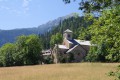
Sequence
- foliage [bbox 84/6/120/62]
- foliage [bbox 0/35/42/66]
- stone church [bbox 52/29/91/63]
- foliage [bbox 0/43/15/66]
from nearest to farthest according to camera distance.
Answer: foliage [bbox 84/6/120/62] < foliage [bbox 0/35/42/66] < foliage [bbox 0/43/15/66] < stone church [bbox 52/29/91/63]

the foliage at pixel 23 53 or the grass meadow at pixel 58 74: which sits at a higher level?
the grass meadow at pixel 58 74

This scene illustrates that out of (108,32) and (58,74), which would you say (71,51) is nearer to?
(58,74)

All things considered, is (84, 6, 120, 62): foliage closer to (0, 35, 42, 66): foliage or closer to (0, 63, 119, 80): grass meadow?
(0, 63, 119, 80): grass meadow

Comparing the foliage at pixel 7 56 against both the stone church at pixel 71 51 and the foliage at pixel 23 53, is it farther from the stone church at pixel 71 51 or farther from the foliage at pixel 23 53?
the stone church at pixel 71 51

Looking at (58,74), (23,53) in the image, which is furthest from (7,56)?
(58,74)

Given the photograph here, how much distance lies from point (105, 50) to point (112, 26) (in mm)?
1881

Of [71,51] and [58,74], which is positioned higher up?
[58,74]

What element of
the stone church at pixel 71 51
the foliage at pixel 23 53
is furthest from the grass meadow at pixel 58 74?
the stone church at pixel 71 51

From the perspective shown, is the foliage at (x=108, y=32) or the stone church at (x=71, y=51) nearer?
the foliage at (x=108, y=32)

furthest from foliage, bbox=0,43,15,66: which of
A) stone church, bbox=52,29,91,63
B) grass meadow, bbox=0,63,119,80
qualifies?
grass meadow, bbox=0,63,119,80

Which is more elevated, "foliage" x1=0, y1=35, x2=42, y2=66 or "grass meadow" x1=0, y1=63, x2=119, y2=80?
"grass meadow" x1=0, y1=63, x2=119, y2=80

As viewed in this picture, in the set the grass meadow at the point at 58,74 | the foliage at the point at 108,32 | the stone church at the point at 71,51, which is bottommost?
the stone church at the point at 71,51

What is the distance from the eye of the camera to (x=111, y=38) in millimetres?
7891

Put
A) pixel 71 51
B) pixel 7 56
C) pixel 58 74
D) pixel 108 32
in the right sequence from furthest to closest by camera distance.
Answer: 1. pixel 71 51
2. pixel 7 56
3. pixel 58 74
4. pixel 108 32
